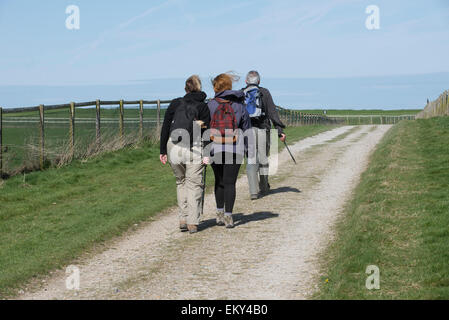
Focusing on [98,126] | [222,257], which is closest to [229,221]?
[222,257]

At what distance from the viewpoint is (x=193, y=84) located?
26.2 feet

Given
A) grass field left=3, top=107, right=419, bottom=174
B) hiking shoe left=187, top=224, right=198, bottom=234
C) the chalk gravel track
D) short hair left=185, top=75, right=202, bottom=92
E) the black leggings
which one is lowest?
the chalk gravel track

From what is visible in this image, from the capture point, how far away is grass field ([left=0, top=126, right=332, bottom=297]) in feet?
25.2

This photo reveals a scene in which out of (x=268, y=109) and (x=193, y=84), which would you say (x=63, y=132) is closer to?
(x=268, y=109)

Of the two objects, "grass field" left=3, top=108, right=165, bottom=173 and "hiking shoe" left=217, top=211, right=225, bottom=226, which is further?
"grass field" left=3, top=108, right=165, bottom=173

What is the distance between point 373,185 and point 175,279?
632cm

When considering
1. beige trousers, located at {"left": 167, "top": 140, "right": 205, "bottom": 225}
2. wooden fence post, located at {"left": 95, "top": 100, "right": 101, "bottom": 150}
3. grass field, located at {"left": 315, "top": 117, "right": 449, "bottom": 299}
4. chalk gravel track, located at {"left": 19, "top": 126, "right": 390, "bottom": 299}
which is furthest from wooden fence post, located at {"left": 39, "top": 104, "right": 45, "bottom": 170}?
beige trousers, located at {"left": 167, "top": 140, "right": 205, "bottom": 225}

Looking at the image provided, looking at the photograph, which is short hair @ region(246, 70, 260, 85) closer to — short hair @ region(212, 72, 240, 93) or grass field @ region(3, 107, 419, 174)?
short hair @ region(212, 72, 240, 93)

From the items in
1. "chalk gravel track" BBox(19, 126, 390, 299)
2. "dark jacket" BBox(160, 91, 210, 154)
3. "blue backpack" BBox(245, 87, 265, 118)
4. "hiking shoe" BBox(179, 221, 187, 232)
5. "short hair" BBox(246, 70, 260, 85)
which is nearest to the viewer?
"chalk gravel track" BBox(19, 126, 390, 299)

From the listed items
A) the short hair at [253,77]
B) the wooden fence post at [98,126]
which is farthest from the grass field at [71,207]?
the short hair at [253,77]

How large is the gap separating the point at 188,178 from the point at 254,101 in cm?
258

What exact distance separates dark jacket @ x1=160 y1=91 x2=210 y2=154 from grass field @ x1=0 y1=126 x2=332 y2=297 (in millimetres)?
1737
